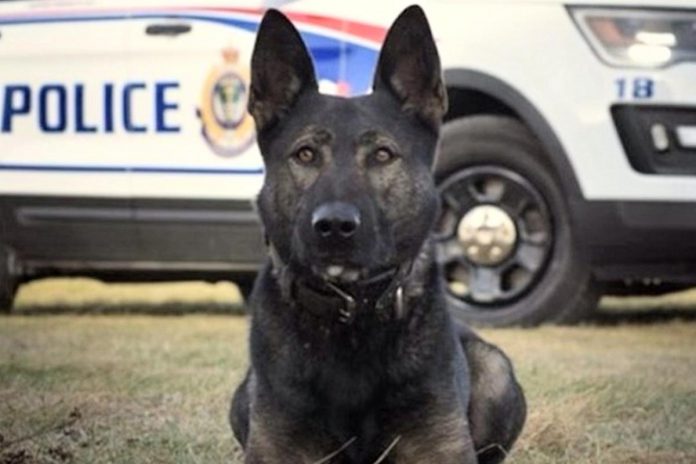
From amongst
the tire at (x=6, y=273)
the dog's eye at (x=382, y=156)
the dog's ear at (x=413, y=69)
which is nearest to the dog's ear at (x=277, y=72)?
the dog's ear at (x=413, y=69)

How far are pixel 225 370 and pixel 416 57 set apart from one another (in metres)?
3.15

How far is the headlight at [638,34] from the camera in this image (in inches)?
393

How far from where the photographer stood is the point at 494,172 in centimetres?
1048

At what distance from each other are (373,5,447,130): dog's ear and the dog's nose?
1.69 feet

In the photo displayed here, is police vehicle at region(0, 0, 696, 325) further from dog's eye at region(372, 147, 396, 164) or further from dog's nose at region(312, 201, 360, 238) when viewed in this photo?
dog's nose at region(312, 201, 360, 238)

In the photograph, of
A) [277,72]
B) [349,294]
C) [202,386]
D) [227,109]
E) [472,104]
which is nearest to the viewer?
[349,294]

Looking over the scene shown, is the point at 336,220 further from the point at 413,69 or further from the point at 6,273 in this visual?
the point at 6,273

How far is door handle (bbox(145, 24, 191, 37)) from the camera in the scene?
34.7 feet

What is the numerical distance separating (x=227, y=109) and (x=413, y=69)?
15.9 feet

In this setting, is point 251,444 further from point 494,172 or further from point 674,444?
point 494,172

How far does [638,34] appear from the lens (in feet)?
32.9

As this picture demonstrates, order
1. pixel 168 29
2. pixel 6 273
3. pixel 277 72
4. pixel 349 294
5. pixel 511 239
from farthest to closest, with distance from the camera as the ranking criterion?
pixel 6 273
pixel 168 29
pixel 511 239
pixel 277 72
pixel 349 294

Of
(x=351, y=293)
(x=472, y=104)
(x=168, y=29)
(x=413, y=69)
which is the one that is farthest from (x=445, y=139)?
(x=351, y=293)

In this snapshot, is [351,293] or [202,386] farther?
[202,386]
